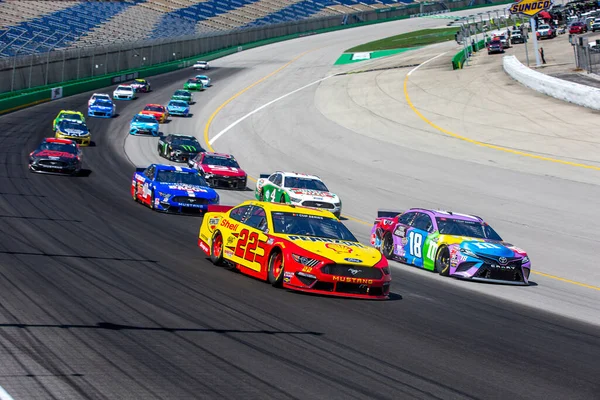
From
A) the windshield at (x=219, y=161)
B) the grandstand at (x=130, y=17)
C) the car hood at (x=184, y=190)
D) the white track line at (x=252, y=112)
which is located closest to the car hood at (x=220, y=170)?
the windshield at (x=219, y=161)

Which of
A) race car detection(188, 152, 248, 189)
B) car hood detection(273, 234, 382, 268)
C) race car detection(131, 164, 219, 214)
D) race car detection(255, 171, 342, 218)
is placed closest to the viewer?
car hood detection(273, 234, 382, 268)

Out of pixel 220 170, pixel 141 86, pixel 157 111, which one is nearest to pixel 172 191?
pixel 220 170

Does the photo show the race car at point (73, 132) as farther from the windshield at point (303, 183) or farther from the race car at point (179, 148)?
the windshield at point (303, 183)

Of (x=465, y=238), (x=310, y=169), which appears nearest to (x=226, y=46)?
(x=310, y=169)

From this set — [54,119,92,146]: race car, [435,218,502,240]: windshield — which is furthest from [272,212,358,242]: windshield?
[54,119,92,146]: race car

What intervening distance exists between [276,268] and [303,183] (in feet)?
46.6

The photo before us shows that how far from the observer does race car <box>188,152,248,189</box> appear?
3247 centimetres

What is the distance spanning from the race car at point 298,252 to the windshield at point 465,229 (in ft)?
13.4

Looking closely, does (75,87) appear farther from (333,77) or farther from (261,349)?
(261,349)

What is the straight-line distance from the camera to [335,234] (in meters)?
15.0

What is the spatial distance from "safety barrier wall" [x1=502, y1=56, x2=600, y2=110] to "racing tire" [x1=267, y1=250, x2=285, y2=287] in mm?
30586

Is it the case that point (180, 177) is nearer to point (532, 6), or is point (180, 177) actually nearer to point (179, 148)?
point (179, 148)

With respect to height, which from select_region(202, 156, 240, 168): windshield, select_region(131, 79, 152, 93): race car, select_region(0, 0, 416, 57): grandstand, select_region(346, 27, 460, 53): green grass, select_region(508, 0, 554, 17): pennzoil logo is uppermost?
select_region(0, 0, 416, 57): grandstand

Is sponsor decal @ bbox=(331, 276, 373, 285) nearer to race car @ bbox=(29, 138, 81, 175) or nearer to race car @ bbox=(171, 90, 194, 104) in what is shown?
race car @ bbox=(29, 138, 81, 175)
